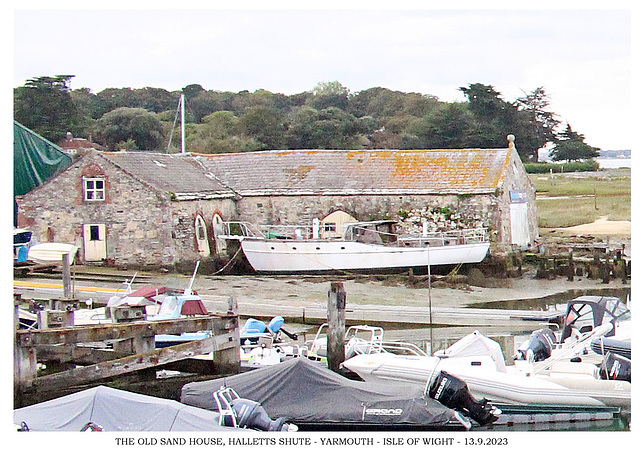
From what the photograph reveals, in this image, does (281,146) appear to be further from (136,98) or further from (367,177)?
(367,177)

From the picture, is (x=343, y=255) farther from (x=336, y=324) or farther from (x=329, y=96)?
(x=329, y=96)

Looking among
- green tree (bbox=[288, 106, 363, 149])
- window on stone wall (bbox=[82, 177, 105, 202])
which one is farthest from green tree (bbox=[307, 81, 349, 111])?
window on stone wall (bbox=[82, 177, 105, 202])

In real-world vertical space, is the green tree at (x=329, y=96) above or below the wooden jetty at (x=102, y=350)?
above

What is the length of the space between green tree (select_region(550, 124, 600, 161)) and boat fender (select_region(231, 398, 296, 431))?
10435mm

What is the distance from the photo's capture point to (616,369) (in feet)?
32.5

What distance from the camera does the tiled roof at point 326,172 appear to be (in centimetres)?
1683

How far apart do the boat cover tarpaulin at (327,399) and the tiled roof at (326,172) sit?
25.4ft

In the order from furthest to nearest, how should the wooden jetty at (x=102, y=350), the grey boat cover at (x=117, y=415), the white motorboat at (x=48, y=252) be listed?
1. the white motorboat at (x=48, y=252)
2. the wooden jetty at (x=102, y=350)
3. the grey boat cover at (x=117, y=415)

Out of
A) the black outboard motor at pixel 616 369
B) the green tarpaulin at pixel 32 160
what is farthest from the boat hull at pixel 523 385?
the green tarpaulin at pixel 32 160

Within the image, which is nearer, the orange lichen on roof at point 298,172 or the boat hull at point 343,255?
the boat hull at point 343,255

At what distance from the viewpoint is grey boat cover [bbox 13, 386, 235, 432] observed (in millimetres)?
8445

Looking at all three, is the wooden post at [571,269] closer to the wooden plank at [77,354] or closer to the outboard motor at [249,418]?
the wooden plank at [77,354]

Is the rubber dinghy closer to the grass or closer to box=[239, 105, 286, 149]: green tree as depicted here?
the grass

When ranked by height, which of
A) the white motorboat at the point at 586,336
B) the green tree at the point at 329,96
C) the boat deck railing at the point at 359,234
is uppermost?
the green tree at the point at 329,96
